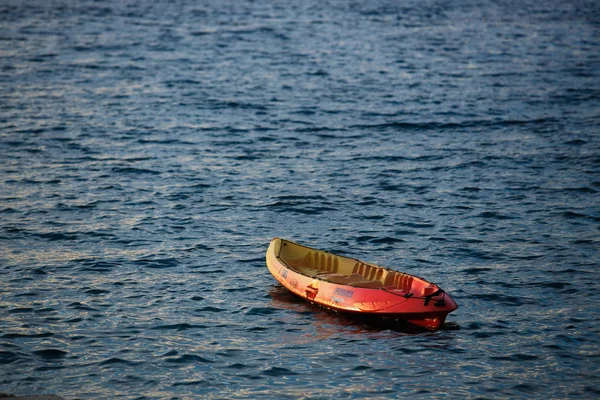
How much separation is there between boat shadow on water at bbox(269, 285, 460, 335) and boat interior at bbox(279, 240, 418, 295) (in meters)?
0.82

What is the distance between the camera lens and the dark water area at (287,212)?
17.5 meters

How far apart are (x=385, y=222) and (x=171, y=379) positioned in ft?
38.1

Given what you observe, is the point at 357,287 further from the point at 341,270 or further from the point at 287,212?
the point at 287,212

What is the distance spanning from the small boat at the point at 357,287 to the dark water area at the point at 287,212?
Result: 0.46m

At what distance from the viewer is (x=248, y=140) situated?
37.1 meters

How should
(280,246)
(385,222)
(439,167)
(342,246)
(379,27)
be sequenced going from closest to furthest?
(280,246)
(342,246)
(385,222)
(439,167)
(379,27)

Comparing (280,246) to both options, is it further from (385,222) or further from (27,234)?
(27,234)

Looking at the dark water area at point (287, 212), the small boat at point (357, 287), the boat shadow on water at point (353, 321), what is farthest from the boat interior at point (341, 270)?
the dark water area at point (287, 212)

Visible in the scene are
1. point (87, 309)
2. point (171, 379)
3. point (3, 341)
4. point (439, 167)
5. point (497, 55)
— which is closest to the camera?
point (171, 379)

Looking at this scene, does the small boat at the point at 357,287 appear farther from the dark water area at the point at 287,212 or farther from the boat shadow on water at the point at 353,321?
the dark water area at the point at 287,212

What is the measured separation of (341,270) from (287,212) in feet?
22.3

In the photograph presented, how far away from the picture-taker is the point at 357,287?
63.3 feet

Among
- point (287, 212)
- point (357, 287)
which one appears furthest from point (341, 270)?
point (287, 212)

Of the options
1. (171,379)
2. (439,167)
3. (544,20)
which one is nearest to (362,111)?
(439,167)
